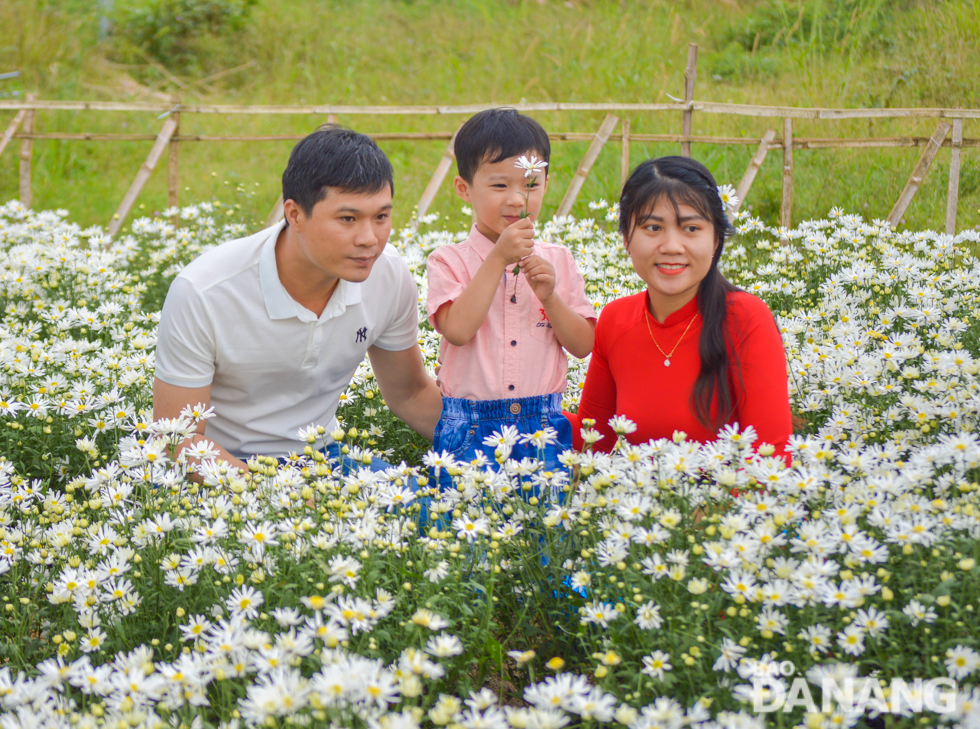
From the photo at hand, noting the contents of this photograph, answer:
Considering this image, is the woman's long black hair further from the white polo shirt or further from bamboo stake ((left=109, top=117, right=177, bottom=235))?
bamboo stake ((left=109, top=117, right=177, bottom=235))

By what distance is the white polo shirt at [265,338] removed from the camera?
3.02 m

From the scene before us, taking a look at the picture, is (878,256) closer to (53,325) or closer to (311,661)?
(311,661)

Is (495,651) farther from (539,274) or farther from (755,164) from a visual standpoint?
(755,164)

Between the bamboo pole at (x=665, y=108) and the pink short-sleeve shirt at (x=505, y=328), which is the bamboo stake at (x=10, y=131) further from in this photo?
the pink short-sleeve shirt at (x=505, y=328)

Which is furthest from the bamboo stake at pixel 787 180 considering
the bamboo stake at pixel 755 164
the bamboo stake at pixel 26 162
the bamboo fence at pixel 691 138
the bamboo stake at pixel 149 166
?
the bamboo stake at pixel 26 162

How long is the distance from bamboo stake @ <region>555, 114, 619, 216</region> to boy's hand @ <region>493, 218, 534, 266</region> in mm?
5461

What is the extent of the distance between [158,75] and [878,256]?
1467 centimetres

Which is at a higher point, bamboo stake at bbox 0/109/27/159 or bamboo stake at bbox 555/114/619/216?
bamboo stake at bbox 0/109/27/159

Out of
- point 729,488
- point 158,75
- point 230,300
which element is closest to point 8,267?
point 230,300

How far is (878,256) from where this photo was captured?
4.94m

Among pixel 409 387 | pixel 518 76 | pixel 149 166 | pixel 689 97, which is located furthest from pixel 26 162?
pixel 409 387

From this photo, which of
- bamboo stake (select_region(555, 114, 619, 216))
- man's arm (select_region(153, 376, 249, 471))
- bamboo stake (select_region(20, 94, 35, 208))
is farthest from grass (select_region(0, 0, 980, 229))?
man's arm (select_region(153, 376, 249, 471))

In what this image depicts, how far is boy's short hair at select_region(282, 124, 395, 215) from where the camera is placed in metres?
2.79

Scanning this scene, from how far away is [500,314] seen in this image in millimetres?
3164
